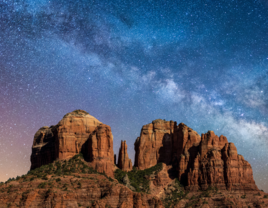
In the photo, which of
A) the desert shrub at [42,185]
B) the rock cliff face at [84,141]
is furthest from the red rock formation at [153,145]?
the desert shrub at [42,185]

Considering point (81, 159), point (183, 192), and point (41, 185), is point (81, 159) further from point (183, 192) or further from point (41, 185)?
point (183, 192)

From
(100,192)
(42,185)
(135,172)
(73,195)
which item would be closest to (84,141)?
(135,172)

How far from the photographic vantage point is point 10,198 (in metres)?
110

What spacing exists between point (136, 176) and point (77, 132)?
1190 inches

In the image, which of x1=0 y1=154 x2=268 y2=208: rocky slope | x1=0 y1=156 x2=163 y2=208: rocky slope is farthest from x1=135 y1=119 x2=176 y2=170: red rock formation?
x1=0 y1=156 x2=163 y2=208: rocky slope

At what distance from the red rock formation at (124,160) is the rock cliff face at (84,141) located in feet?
38.5

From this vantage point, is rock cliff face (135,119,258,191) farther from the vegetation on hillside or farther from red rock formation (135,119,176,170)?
the vegetation on hillside

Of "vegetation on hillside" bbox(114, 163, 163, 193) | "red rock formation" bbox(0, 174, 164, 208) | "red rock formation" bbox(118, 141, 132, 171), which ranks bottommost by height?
"red rock formation" bbox(0, 174, 164, 208)

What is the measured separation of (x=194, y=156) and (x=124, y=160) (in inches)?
1154

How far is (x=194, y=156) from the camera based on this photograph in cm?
16325

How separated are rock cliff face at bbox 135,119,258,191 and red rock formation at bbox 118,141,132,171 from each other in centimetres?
1102

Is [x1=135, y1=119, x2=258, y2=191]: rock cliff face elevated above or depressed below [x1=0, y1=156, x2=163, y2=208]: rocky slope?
above

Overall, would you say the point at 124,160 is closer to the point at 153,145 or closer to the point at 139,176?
the point at 139,176

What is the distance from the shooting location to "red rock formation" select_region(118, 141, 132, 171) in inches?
6255
